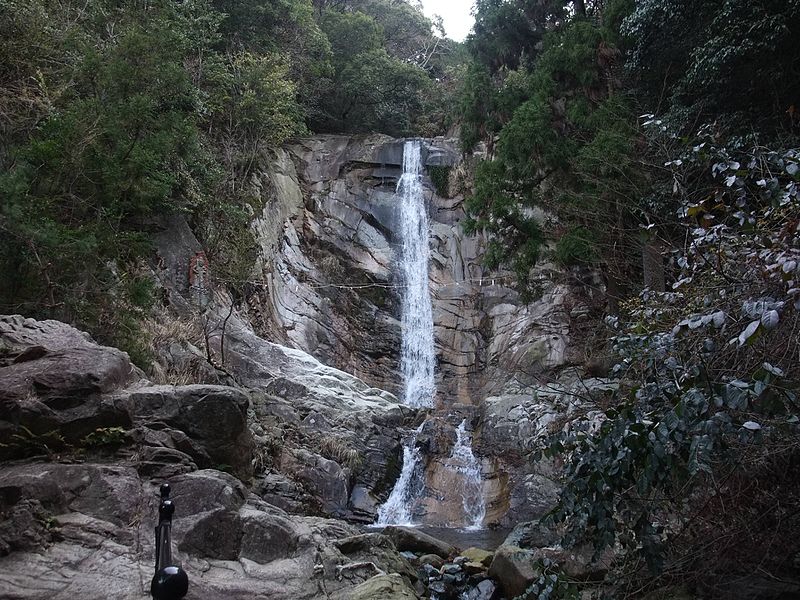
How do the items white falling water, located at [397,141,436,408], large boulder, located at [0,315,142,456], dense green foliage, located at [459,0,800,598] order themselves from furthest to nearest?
white falling water, located at [397,141,436,408], large boulder, located at [0,315,142,456], dense green foliage, located at [459,0,800,598]

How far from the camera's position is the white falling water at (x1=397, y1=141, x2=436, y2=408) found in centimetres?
1652

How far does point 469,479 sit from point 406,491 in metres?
1.42

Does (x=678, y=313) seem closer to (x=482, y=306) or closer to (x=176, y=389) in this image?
(x=176, y=389)

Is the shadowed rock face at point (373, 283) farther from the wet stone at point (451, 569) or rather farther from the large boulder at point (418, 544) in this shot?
the wet stone at point (451, 569)

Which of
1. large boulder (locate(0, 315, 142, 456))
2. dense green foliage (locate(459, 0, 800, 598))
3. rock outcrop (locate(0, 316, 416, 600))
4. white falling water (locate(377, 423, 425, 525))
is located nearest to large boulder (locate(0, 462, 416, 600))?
rock outcrop (locate(0, 316, 416, 600))

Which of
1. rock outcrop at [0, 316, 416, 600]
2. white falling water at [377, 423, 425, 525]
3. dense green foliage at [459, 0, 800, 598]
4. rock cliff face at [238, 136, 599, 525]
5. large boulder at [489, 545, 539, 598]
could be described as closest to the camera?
dense green foliage at [459, 0, 800, 598]

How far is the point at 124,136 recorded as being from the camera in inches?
323

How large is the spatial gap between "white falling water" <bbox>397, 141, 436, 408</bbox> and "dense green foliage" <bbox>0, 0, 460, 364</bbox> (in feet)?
14.0

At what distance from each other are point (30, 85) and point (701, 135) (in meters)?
9.68

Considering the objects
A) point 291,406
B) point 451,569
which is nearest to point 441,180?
point 291,406

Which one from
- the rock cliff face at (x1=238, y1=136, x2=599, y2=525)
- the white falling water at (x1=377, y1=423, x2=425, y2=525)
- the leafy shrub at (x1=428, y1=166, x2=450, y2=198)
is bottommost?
the white falling water at (x1=377, y1=423, x2=425, y2=525)

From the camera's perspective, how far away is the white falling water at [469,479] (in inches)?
438

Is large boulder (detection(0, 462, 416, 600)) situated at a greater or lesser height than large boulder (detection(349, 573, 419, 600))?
greater

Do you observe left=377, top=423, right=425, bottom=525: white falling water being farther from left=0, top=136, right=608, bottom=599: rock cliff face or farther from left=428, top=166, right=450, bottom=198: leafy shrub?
left=428, top=166, right=450, bottom=198: leafy shrub
